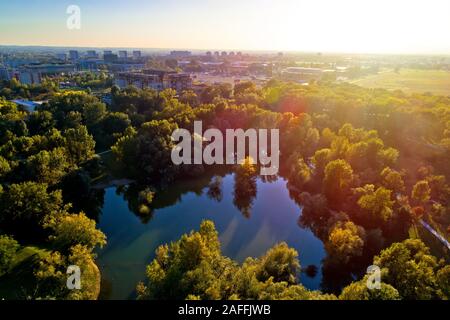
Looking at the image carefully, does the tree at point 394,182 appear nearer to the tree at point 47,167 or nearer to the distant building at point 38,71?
the tree at point 47,167

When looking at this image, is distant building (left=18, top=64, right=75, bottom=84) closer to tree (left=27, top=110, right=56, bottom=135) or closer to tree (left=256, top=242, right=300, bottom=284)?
tree (left=27, top=110, right=56, bottom=135)

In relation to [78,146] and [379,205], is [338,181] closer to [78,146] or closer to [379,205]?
[379,205]

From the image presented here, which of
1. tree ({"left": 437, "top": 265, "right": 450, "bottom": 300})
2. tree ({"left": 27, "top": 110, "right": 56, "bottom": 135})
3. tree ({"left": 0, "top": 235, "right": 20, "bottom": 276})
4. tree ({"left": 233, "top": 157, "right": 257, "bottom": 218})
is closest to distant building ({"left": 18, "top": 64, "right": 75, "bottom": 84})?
tree ({"left": 27, "top": 110, "right": 56, "bottom": 135})

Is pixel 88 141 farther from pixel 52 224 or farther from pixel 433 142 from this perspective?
pixel 433 142

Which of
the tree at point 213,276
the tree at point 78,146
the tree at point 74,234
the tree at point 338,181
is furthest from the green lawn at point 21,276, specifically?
the tree at point 338,181

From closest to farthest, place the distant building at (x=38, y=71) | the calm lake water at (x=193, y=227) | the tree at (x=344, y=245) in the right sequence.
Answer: the tree at (x=344, y=245)
the calm lake water at (x=193, y=227)
the distant building at (x=38, y=71)

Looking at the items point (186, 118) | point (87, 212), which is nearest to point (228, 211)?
point (87, 212)
